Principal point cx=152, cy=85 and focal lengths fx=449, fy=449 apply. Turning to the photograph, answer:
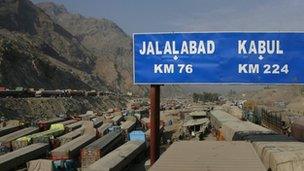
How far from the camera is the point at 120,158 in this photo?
2966cm

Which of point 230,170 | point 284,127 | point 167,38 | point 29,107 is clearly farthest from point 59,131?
point 230,170

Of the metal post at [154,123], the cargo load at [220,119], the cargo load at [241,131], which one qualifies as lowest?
the cargo load at [220,119]

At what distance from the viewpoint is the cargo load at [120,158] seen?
26.5m

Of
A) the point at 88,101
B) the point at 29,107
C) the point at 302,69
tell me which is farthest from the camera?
the point at 88,101

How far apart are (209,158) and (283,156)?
149 inches

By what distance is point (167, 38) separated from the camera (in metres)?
14.9

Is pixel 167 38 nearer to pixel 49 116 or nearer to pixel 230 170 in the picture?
pixel 230 170

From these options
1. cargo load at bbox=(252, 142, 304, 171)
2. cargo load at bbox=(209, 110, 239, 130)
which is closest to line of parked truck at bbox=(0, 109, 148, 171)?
cargo load at bbox=(209, 110, 239, 130)

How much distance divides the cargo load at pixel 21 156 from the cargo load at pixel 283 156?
707 inches

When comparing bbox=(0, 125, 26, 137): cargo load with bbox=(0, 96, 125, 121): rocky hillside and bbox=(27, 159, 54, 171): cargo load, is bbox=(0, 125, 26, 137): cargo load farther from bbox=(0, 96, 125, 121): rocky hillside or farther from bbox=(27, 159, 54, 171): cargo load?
bbox=(27, 159, 54, 171): cargo load

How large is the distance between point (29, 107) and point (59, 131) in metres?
30.5

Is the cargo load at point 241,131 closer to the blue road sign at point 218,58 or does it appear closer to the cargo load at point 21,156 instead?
the blue road sign at point 218,58

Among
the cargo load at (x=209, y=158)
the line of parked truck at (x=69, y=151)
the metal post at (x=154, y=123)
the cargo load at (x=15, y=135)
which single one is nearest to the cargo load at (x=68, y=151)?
the line of parked truck at (x=69, y=151)

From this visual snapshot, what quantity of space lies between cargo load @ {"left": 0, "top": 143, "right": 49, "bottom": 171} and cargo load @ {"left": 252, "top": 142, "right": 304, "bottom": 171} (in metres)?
18.0
